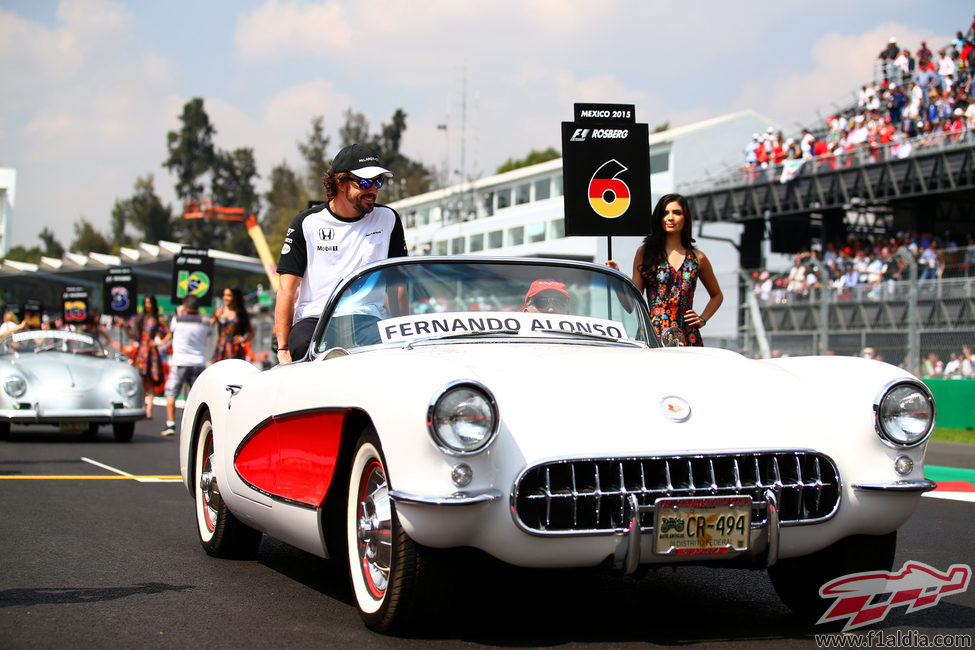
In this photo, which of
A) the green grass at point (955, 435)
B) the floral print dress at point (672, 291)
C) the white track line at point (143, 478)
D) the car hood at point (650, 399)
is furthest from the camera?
the green grass at point (955, 435)

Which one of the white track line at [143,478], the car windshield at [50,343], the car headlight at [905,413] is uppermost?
the car windshield at [50,343]

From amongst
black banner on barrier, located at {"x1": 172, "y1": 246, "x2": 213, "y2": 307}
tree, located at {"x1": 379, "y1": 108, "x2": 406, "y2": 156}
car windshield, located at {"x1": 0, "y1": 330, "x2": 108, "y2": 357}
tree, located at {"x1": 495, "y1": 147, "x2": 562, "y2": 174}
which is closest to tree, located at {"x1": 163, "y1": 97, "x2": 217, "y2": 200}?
tree, located at {"x1": 379, "y1": 108, "x2": 406, "y2": 156}

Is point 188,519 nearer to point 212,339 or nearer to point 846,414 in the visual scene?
point 846,414

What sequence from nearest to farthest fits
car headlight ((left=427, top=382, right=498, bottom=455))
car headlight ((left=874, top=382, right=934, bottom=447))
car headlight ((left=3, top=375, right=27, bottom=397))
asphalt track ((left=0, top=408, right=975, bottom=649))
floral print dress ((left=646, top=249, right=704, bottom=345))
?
car headlight ((left=427, top=382, right=498, bottom=455))
asphalt track ((left=0, top=408, right=975, bottom=649))
car headlight ((left=874, top=382, right=934, bottom=447))
floral print dress ((left=646, top=249, right=704, bottom=345))
car headlight ((left=3, top=375, right=27, bottom=397))

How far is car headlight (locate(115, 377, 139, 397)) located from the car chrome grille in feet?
35.7

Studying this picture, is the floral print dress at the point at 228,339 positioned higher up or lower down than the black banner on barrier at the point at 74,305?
lower down

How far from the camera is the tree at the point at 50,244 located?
143750 millimetres

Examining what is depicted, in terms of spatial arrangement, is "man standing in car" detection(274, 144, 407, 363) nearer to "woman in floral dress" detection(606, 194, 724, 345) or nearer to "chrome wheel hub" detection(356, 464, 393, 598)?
"chrome wheel hub" detection(356, 464, 393, 598)

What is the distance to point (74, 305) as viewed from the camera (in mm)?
29688

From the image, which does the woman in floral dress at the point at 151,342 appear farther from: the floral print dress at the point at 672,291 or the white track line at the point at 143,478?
the floral print dress at the point at 672,291

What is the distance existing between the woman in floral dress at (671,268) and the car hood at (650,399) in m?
3.10

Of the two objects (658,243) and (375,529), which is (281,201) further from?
(375,529)

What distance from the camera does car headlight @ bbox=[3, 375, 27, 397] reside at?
→ 13148 millimetres

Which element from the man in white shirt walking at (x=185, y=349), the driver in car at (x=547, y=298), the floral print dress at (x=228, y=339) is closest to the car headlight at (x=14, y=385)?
the man in white shirt walking at (x=185, y=349)
